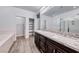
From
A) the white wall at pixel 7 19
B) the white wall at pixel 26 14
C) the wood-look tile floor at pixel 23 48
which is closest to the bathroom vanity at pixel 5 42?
the wood-look tile floor at pixel 23 48

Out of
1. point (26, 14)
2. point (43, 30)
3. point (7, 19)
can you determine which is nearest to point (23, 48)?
point (43, 30)

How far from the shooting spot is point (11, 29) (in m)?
4.61

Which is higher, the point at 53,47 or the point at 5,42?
the point at 5,42

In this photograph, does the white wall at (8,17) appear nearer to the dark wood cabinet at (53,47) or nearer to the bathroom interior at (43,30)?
the bathroom interior at (43,30)

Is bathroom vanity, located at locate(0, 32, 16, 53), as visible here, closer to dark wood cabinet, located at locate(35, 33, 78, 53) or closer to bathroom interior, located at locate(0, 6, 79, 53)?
bathroom interior, located at locate(0, 6, 79, 53)

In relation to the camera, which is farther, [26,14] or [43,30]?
[26,14]

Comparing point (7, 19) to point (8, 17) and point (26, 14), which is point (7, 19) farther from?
point (26, 14)

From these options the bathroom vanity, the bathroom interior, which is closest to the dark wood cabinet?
the bathroom interior

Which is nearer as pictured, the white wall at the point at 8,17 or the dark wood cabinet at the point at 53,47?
the dark wood cabinet at the point at 53,47
